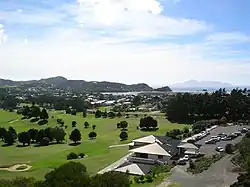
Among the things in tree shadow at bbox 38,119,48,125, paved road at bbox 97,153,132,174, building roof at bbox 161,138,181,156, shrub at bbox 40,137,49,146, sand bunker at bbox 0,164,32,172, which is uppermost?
tree shadow at bbox 38,119,48,125

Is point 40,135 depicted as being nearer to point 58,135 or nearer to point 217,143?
point 58,135

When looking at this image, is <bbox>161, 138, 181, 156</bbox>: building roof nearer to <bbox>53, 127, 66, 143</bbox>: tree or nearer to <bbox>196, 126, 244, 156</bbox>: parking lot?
<bbox>196, 126, 244, 156</bbox>: parking lot

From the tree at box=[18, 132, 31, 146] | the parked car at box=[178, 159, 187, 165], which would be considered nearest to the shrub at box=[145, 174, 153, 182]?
the parked car at box=[178, 159, 187, 165]

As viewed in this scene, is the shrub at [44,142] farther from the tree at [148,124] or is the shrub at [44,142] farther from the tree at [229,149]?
the tree at [229,149]

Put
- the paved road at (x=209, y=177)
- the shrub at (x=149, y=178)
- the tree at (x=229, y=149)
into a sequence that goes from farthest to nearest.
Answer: the tree at (x=229, y=149)
the shrub at (x=149, y=178)
the paved road at (x=209, y=177)

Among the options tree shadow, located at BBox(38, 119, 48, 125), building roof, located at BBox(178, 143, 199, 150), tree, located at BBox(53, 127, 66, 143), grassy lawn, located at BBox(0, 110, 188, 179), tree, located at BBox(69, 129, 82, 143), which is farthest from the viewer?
tree shadow, located at BBox(38, 119, 48, 125)

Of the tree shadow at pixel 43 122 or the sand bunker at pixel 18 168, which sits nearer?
the sand bunker at pixel 18 168

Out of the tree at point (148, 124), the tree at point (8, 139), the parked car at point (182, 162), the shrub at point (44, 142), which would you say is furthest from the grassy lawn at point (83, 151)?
the parked car at point (182, 162)
